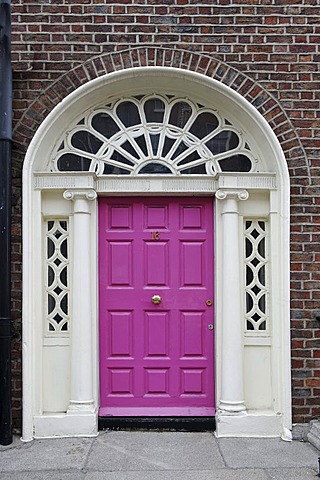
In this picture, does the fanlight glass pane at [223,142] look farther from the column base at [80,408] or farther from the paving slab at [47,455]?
the paving slab at [47,455]

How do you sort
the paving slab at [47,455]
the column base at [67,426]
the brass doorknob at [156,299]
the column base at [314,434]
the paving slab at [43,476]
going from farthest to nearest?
the brass doorknob at [156,299]
the column base at [67,426]
the column base at [314,434]
the paving slab at [47,455]
the paving slab at [43,476]

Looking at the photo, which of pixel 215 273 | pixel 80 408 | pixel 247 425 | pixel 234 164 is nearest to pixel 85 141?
pixel 234 164

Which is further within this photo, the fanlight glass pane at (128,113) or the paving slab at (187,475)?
the fanlight glass pane at (128,113)

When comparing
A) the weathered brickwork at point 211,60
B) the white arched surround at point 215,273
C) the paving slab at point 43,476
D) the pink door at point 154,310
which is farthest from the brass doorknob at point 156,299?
the paving slab at point 43,476

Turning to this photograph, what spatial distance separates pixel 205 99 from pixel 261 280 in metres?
1.81

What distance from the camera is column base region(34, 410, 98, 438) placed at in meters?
4.53

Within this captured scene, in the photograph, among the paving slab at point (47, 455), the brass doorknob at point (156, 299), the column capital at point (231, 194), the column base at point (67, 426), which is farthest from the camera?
the brass doorknob at point (156, 299)

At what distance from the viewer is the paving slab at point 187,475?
12.5ft

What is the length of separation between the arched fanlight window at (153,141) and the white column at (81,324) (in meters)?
0.43

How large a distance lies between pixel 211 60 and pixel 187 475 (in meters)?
3.56

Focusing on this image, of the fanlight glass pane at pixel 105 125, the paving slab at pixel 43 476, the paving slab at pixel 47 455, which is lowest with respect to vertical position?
the paving slab at pixel 43 476

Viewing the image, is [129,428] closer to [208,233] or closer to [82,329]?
[82,329]

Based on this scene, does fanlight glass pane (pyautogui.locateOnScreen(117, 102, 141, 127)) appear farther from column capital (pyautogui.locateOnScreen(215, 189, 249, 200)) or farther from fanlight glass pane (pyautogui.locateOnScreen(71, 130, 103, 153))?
column capital (pyautogui.locateOnScreen(215, 189, 249, 200))

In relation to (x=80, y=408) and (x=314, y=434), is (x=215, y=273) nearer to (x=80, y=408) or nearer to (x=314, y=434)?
(x=314, y=434)
